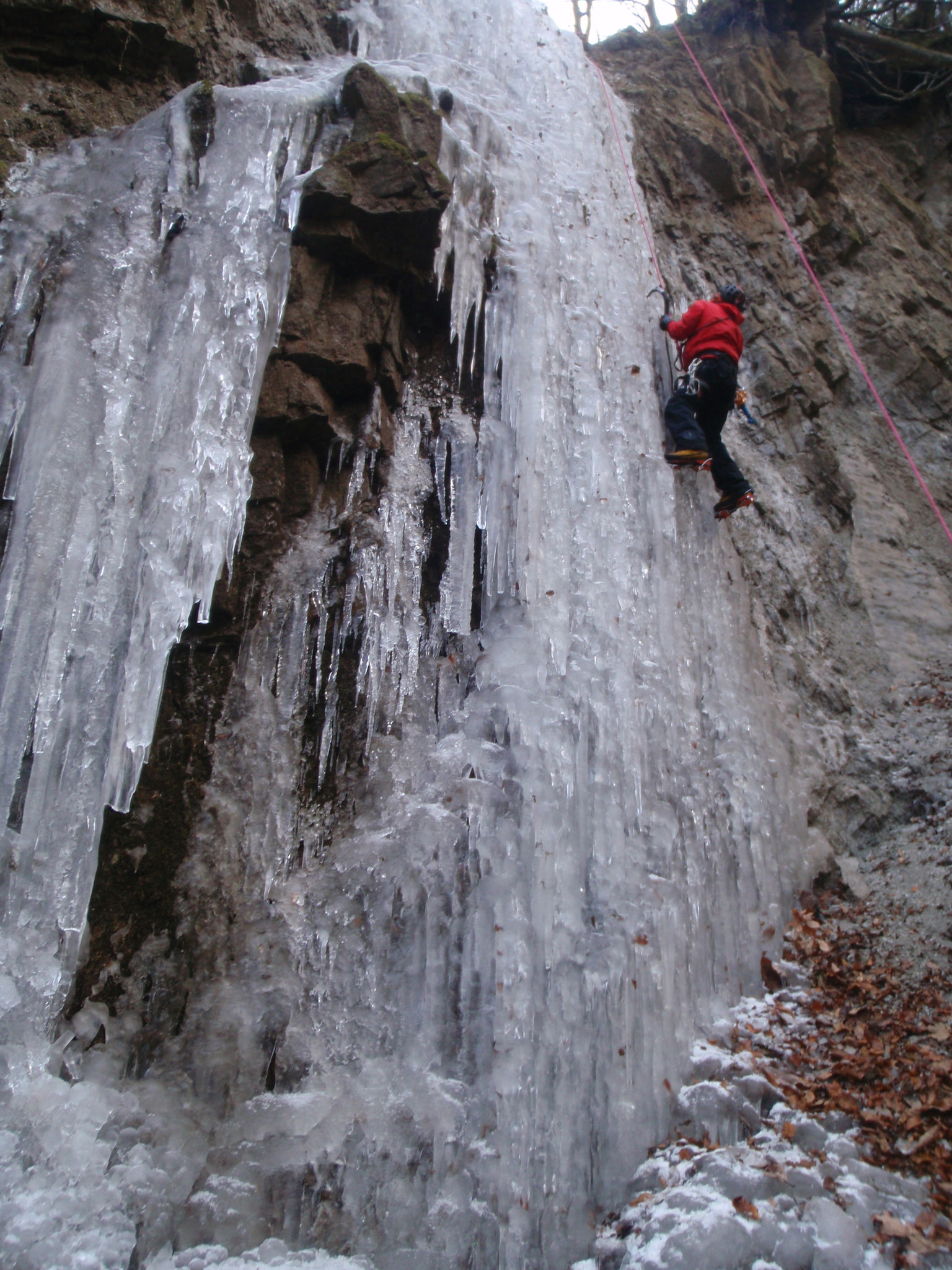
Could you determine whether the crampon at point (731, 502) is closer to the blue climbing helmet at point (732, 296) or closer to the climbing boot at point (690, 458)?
the climbing boot at point (690, 458)

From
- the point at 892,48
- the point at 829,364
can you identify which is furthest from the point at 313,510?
the point at 892,48

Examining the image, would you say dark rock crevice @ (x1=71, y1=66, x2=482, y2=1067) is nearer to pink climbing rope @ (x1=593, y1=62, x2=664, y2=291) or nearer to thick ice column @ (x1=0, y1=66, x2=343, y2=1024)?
thick ice column @ (x1=0, y1=66, x2=343, y2=1024)

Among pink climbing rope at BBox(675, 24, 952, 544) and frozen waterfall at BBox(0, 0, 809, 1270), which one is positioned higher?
pink climbing rope at BBox(675, 24, 952, 544)

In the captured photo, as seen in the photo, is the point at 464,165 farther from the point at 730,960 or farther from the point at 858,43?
the point at 858,43

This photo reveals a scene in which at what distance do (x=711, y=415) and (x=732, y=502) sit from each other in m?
0.56

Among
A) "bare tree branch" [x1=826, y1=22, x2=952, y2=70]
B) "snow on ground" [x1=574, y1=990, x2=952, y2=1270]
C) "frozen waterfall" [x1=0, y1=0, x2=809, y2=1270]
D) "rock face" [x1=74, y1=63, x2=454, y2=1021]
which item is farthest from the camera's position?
"bare tree branch" [x1=826, y1=22, x2=952, y2=70]

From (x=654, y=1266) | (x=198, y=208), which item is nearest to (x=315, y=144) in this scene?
(x=198, y=208)

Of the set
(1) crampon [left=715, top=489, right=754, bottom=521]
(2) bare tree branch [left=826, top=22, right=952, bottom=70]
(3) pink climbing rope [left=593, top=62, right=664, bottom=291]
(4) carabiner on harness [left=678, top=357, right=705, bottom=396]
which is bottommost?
(1) crampon [left=715, top=489, right=754, bottom=521]

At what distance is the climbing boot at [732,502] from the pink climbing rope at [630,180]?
1744 mm

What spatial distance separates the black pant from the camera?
14.5 ft

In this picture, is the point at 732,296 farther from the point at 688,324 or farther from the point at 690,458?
the point at 690,458

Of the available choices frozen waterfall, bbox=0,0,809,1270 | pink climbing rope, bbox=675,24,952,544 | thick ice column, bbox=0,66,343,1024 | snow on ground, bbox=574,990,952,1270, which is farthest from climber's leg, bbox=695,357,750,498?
snow on ground, bbox=574,990,952,1270

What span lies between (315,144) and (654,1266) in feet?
17.8

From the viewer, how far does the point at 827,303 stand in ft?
20.3
